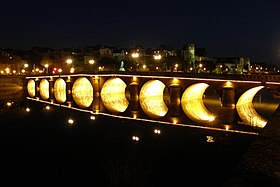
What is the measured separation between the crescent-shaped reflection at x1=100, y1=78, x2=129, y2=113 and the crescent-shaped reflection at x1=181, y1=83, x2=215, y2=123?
8252 millimetres

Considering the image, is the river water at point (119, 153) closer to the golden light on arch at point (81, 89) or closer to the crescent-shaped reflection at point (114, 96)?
the crescent-shaped reflection at point (114, 96)

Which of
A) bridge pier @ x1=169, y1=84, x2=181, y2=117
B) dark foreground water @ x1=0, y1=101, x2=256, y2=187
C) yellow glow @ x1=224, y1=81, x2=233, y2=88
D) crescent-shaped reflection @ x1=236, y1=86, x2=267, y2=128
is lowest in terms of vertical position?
dark foreground water @ x1=0, y1=101, x2=256, y2=187

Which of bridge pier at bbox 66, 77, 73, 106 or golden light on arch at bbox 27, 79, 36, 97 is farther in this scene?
golden light on arch at bbox 27, 79, 36, 97

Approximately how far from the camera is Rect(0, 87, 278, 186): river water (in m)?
16.8

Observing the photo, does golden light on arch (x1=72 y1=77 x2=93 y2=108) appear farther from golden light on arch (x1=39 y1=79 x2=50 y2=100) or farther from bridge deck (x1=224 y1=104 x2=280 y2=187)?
bridge deck (x1=224 y1=104 x2=280 y2=187)

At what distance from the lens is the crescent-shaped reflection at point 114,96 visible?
44516 mm

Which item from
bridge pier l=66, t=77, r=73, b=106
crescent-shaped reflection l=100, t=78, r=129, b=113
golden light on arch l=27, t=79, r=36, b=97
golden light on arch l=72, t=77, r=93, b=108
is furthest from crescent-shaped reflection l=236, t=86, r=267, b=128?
golden light on arch l=27, t=79, r=36, b=97

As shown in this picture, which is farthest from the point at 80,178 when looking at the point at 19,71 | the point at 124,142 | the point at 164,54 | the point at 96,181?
the point at 164,54

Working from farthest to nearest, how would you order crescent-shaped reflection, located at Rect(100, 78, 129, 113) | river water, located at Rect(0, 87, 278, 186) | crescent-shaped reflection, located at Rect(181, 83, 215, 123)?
crescent-shaped reflection, located at Rect(100, 78, 129, 113), crescent-shaped reflection, located at Rect(181, 83, 215, 123), river water, located at Rect(0, 87, 278, 186)

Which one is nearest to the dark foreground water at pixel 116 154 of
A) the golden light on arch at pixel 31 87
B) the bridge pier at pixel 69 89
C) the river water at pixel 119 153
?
the river water at pixel 119 153

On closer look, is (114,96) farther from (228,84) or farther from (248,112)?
(248,112)

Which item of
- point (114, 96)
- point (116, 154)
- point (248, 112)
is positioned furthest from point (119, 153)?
point (114, 96)

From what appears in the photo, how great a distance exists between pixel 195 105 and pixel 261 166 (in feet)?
112

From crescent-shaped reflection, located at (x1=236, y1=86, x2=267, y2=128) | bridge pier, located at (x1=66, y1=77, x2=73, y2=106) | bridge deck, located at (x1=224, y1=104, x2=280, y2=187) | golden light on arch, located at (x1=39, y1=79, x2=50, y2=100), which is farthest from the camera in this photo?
golden light on arch, located at (x1=39, y1=79, x2=50, y2=100)
